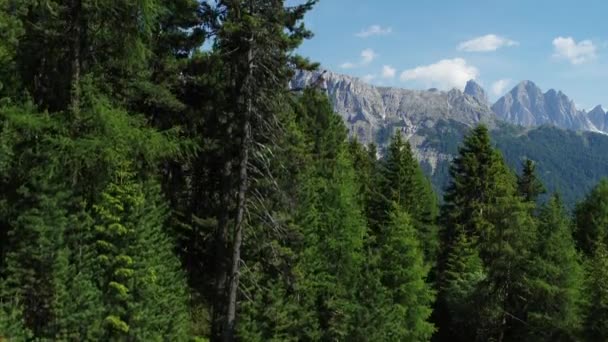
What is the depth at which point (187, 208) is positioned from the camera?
26.1 meters

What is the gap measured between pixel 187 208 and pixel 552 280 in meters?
18.2

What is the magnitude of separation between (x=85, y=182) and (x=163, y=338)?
544cm

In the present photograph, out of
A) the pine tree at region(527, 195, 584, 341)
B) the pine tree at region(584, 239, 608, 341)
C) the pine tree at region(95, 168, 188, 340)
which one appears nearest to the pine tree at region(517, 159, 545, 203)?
the pine tree at region(527, 195, 584, 341)

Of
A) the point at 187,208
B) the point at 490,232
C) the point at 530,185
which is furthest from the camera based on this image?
the point at 530,185

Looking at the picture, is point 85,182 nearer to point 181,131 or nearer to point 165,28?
point 181,131

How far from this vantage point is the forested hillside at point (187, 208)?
664 inches

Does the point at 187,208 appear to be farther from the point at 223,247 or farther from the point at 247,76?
the point at 247,76

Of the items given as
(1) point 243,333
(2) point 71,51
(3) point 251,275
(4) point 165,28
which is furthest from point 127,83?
(1) point 243,333

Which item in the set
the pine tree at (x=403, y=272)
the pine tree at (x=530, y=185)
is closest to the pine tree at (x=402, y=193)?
the pine tree at (x=530, y=185)

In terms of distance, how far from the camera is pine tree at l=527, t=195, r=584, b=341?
29.3 m

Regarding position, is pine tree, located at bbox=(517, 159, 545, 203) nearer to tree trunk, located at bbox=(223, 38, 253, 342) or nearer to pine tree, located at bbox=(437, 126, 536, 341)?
pine tree, located at bbox=(437, 126, 536, 341)

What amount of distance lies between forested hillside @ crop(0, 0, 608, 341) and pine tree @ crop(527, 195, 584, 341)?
8cm

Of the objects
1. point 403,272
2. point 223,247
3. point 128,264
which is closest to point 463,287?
point 403,272

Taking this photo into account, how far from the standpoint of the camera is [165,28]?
2311 centimetres
